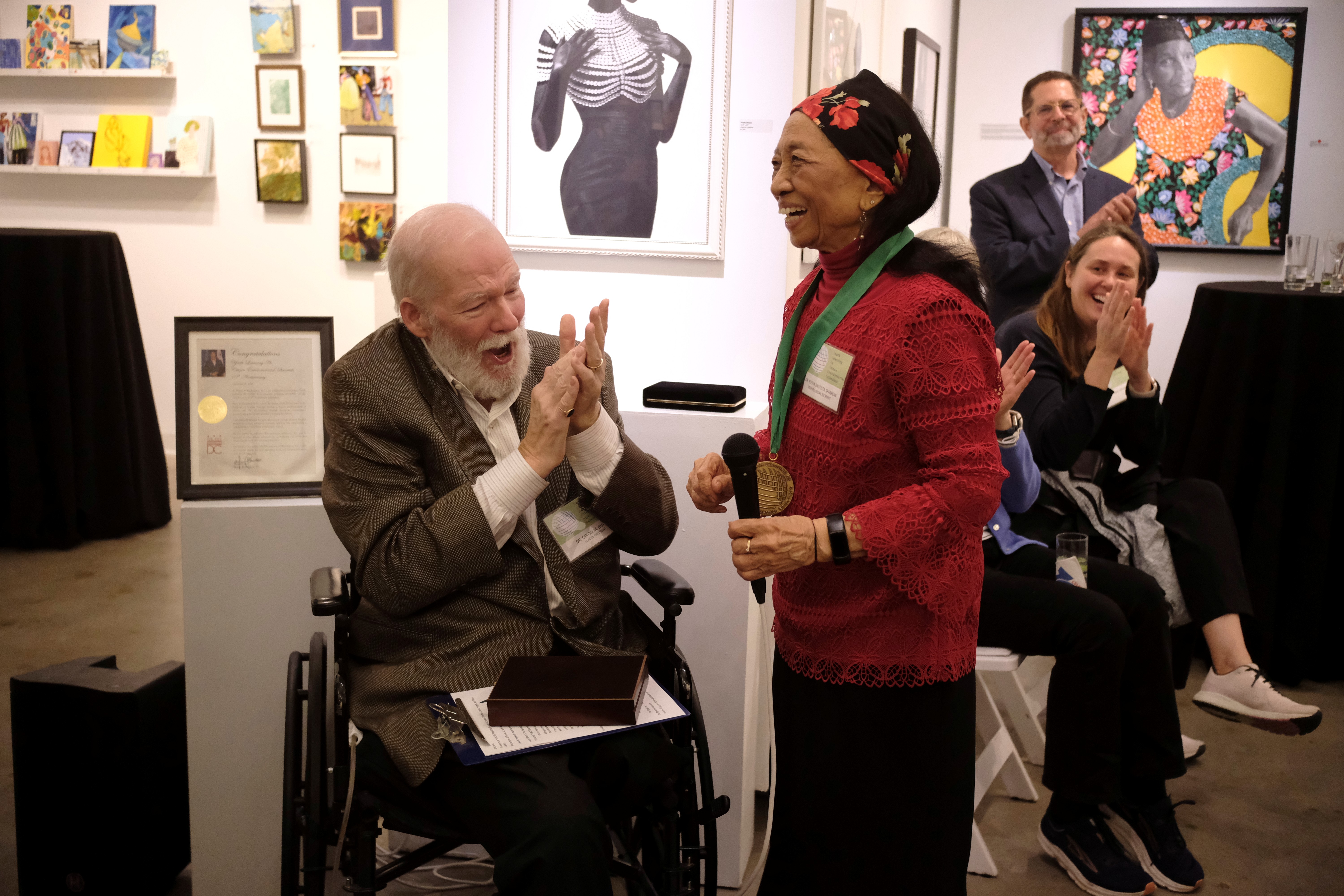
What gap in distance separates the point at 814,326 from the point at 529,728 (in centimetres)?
77

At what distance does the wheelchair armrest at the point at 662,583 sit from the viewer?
194cm

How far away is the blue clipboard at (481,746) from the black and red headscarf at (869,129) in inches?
35.8

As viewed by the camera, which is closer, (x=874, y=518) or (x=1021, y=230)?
(x=874, y=518)

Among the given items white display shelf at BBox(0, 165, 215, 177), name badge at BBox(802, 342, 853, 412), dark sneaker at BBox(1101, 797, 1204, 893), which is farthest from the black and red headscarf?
white display shelf at BBox(0, 165, 215, 177)

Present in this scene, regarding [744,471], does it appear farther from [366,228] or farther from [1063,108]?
[366,228]

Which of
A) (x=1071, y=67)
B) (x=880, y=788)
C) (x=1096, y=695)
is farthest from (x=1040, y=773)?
(x=1071, y=67)

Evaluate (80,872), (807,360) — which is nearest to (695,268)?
(807,360)

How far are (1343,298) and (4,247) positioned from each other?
18.0 feet

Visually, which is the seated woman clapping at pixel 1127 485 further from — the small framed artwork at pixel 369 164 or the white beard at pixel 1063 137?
the small framed artwork at pixel 369 164

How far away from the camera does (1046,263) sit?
3943 mm

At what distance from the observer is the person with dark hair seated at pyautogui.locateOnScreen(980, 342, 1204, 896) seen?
2.39 meters

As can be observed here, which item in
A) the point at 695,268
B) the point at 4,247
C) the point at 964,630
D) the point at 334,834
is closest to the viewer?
the point at 964,630

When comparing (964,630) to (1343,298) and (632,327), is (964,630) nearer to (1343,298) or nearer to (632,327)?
(632,327)

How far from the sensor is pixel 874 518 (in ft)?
4.70
